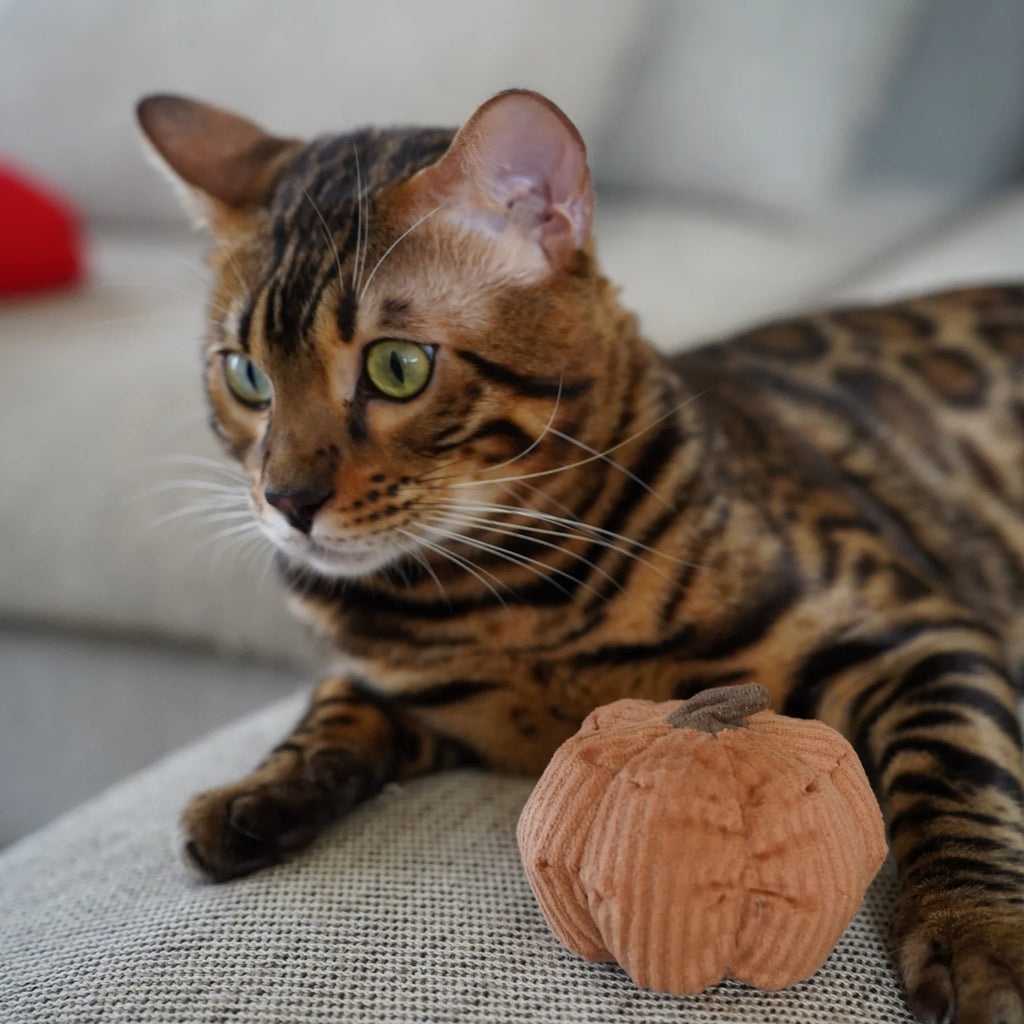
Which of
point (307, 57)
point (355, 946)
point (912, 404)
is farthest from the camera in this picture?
point (307, 57)

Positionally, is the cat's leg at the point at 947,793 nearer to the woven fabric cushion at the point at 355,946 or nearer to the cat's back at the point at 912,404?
the woven fabric cushion at the point at 355,946

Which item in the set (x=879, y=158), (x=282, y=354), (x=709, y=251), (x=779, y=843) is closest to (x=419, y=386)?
(x=282, y=354)

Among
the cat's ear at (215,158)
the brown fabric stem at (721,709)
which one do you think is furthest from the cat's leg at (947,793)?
the cat's ear at (215,158)

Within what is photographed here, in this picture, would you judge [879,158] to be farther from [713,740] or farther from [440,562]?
[713,740]

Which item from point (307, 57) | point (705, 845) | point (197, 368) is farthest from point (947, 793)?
point (307, 57)

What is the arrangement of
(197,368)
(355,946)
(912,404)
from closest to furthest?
(355,946)
(912,404)
(197,368)

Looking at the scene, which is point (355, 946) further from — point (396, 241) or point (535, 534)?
point (396, 241)

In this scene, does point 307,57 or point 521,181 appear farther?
point 307,57
